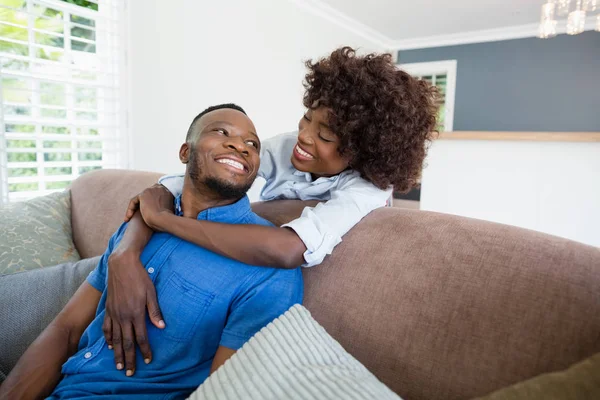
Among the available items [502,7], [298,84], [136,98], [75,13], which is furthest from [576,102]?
[75,13]

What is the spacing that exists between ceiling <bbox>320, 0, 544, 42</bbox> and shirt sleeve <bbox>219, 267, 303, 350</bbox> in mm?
4999

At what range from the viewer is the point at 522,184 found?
3.54m

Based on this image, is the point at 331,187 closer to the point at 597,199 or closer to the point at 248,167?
the point at 248,167

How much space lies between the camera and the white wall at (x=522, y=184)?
3.21 meters

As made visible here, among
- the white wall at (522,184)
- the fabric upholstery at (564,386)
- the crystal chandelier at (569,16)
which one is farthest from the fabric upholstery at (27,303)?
the crystal chandelier at (569,16)

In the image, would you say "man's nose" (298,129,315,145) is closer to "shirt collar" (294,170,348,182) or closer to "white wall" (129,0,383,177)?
"shirt collar" (294,170,348,182)

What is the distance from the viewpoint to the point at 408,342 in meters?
0.86

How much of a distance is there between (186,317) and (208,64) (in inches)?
135

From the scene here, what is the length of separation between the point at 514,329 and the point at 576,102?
259 inches

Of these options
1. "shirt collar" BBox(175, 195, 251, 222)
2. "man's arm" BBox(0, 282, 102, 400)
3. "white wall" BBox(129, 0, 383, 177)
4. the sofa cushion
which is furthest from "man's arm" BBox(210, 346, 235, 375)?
"white wall" BBox(129, 0, 383, 177)

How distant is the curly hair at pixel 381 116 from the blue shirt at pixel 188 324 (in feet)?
1.52

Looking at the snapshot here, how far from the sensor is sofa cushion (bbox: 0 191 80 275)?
60.0 inches

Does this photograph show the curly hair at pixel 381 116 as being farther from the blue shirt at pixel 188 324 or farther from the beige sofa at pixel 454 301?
the blue shirt at pixel 188 324

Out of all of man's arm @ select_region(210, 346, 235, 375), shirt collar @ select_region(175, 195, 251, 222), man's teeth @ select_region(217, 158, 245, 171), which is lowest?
man's arm @ select_region(210, 346, 235, 375)
